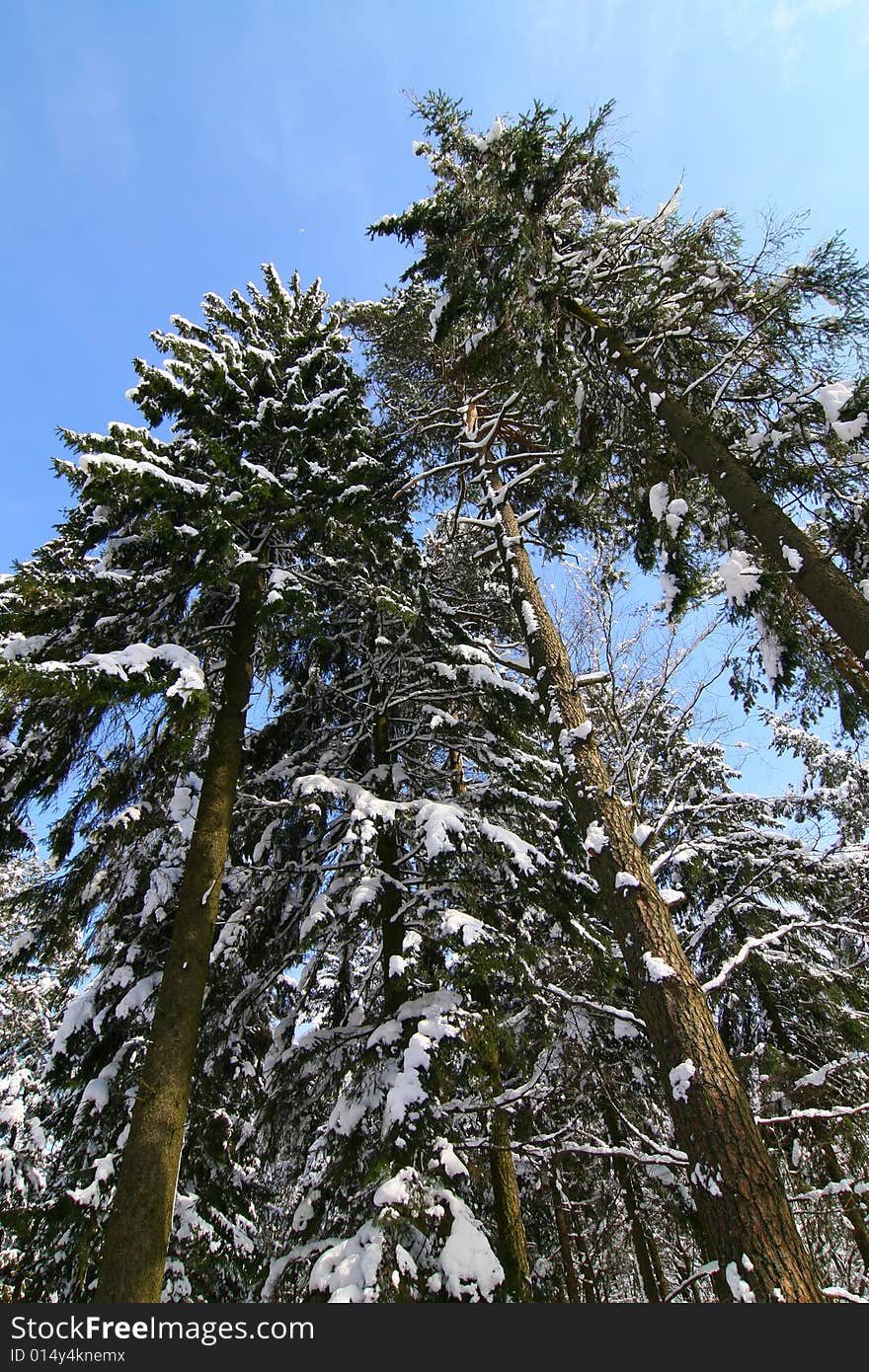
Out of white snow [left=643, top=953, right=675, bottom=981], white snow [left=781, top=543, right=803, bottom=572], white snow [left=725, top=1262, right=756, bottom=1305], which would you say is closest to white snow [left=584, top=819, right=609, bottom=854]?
white snow [left=643, top=953, right=675, bottom=981]

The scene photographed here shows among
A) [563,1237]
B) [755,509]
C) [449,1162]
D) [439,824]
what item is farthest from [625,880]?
[563,1237]

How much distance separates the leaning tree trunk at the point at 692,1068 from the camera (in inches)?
155

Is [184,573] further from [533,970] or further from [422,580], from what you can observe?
[533,970]

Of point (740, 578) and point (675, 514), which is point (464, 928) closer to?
point (740, 578)

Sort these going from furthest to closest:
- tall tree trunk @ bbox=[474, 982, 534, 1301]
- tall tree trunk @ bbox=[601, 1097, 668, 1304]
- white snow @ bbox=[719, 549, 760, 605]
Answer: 1. tall tree trunk @ bbox=[601, 1097, 668, 1304]
2. tall tree trunk @ bbox=[474, 982, 534, 1301]
3. white snow @ bbox=[719, 549, 760, 605]

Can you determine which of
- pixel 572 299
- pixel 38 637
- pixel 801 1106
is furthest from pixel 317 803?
pixel 572 299

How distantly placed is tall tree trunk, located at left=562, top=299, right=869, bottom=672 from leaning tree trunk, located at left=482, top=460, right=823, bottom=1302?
2326mm

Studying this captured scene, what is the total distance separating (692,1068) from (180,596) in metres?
6.68

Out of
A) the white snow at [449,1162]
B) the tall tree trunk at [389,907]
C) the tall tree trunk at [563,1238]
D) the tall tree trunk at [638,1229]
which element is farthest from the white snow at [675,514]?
the tall tree trunk at [563,1238]

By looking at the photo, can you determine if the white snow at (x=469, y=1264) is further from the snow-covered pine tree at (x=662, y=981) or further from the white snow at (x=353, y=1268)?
the snow-covered pine tree at (x=662, y=981)

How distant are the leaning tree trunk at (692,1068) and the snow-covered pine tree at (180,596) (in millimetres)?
3452

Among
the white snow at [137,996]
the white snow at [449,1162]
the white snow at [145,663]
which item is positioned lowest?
the white snow at [449,1162]

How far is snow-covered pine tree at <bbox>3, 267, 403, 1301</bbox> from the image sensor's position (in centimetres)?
497

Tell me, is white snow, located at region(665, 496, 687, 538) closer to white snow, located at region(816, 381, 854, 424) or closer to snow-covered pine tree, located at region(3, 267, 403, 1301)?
white snow, located at region(816, 381, 854, 424)
